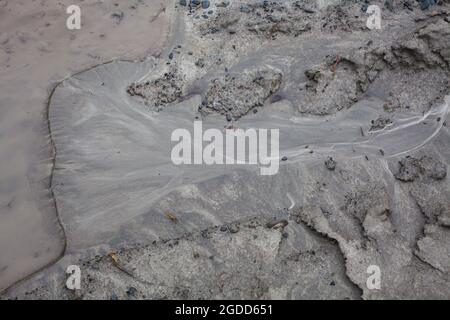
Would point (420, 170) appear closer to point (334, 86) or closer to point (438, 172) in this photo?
point (438, 172)

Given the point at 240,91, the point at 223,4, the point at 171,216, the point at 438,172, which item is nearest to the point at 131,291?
the point at 171,216

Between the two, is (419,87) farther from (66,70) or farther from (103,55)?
(66,70)

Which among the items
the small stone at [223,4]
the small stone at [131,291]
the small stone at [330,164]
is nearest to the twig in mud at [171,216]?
the small stone at [131,291]

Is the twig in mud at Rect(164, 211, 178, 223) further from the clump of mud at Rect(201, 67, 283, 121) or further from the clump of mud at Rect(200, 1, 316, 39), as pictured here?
the clump of mud at Rect(200, 1, 316, 39)

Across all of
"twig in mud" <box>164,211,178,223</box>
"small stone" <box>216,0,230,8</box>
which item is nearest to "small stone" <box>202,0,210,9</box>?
"small stone" <box>216,0,230,8</box>
